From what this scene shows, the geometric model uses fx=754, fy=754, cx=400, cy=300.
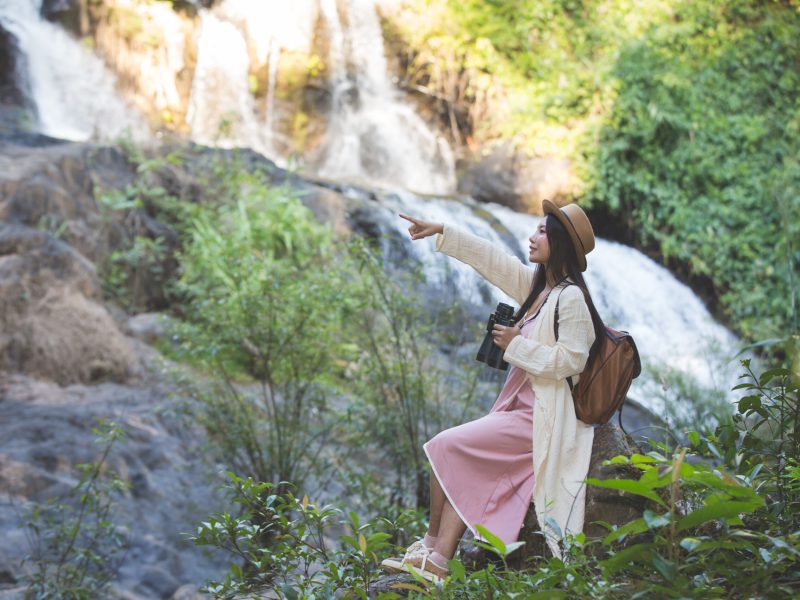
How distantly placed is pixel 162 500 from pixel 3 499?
41.2 inches

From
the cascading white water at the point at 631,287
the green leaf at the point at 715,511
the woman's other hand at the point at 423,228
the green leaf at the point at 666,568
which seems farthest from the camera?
the cascading white water at the point at 631,287

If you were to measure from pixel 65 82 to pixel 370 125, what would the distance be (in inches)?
223

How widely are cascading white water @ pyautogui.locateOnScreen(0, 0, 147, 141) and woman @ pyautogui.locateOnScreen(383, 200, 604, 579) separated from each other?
34.5 ft

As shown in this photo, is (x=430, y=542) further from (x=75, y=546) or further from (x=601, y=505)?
(x=75, y=546)

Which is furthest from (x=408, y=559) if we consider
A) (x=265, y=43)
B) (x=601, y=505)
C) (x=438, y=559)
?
(x=265, y=43)

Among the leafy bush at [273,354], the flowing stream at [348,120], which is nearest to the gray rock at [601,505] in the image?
the leafy bush at [273,354]

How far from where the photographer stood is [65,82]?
1265 centimetres

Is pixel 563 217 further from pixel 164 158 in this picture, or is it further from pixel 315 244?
pixel 164 158

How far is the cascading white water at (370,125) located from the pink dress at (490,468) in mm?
11430

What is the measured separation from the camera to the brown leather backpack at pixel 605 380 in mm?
2945

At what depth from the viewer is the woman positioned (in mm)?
2855

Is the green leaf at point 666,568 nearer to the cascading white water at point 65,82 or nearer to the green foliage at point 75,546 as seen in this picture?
the green foliage at point 75,546

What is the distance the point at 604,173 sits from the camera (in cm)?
1295

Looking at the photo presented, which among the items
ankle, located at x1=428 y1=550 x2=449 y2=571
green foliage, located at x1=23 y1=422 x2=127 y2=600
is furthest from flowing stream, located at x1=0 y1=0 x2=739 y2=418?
ankle, located at x1=428 y1=550 x2=449 y2=571
